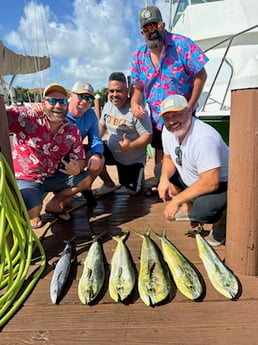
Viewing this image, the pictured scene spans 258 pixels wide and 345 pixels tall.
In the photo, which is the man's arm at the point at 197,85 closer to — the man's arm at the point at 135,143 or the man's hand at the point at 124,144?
the man's arm at the point at 135,143

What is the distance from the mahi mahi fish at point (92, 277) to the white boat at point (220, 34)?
3.89 m

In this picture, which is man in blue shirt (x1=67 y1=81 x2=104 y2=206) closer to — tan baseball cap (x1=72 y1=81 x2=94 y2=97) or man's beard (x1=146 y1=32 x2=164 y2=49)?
tan baseball cap (x1=72 y1=81 x2=94 y2=97)

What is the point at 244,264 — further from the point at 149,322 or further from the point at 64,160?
the point at 64,160

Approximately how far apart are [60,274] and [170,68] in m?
2.42

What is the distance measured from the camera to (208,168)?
2.25 meters

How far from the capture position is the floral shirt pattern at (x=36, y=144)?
270cm

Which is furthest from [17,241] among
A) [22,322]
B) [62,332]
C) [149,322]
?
[149,322]

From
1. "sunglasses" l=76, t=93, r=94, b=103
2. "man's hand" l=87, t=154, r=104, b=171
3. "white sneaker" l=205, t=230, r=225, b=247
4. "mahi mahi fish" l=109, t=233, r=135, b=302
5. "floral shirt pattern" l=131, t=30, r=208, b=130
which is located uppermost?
"floral shirt pattern" l=131, t=30, r=208, b=130

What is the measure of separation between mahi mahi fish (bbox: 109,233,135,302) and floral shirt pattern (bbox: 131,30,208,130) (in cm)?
183

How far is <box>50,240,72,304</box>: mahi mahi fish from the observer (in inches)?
73.4

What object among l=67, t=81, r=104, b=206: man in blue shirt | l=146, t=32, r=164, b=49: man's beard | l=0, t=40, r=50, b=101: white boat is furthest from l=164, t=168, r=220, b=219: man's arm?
l=0, t=40, r=50, b=101: white boat

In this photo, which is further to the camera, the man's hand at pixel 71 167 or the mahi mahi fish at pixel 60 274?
the man's hand at pixel 71 167

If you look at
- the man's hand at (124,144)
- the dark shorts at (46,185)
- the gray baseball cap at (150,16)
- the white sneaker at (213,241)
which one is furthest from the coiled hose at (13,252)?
the gray baseball cap at (150,16)

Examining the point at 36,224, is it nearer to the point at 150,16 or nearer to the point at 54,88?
the point at 54,88
